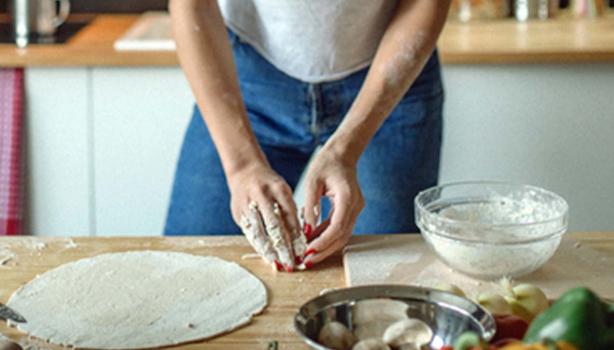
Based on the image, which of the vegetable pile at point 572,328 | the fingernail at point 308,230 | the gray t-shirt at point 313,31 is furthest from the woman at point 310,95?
the vegetable pile at point 572,328

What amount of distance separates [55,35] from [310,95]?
1.12 metres

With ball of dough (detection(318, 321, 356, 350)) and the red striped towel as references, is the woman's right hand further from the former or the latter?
the red striped towel

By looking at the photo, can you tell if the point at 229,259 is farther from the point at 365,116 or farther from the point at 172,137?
the point at 172,137

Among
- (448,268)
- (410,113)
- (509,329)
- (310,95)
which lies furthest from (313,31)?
(509,329)

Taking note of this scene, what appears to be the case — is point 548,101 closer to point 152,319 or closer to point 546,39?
point 546,39

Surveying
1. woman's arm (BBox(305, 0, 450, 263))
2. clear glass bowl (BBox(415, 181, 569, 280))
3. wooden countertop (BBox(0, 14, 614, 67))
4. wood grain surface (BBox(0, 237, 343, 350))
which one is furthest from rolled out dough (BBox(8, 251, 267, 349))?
wooden countertop (BBox(0, 14, 614, 67))

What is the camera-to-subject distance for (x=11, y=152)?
2521 mm

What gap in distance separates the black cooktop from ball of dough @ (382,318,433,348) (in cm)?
175

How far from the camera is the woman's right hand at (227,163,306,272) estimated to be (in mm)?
1409

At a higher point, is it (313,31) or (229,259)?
(313,31)

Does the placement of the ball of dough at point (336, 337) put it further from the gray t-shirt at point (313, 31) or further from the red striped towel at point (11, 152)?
the red striped towel at point (11, 152)

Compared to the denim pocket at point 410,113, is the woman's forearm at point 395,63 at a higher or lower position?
higher

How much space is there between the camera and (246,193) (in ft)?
4.81

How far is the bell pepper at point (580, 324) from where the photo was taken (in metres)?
0.87
